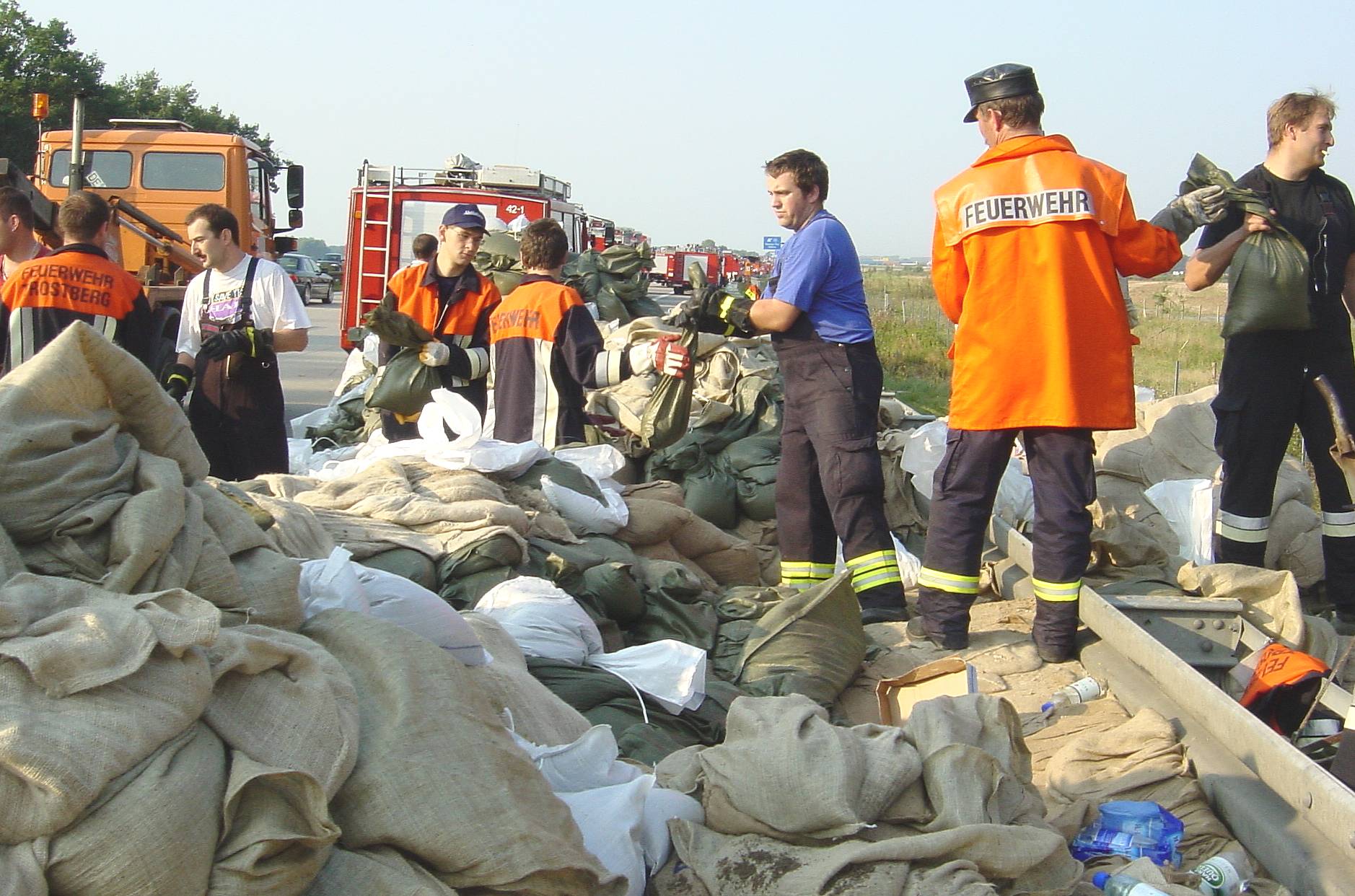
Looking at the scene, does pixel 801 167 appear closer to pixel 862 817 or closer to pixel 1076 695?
pixel 1076 695

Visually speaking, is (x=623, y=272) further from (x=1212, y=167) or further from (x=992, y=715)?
(x=992, y=715)

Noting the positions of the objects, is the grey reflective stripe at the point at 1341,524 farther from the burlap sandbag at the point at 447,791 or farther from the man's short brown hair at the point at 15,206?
the man's short brown hair at the point at 15,206

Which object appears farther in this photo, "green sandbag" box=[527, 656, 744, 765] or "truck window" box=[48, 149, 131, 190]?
"truck window" box=[48, 149, 131, 190]

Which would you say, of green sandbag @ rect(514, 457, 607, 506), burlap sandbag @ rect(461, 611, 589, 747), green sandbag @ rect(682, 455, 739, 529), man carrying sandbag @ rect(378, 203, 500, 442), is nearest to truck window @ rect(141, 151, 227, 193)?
man carrying sandbag @ rect(378, 203, 500, 442)

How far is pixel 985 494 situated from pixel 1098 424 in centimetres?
47

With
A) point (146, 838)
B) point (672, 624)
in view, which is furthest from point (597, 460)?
point (146, 838)

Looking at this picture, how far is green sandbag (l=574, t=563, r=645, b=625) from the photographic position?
429 cm

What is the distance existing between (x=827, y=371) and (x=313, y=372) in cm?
1243

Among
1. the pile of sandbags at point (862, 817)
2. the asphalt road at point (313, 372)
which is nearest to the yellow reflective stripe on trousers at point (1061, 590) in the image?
the pile of sandbags at point (862, 817)

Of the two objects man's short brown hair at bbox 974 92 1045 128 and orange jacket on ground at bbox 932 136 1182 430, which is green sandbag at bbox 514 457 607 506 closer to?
orange jacket on ground at bbox 932 136 1182 430

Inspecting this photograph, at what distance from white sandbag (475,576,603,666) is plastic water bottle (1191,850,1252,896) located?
5.69 feet

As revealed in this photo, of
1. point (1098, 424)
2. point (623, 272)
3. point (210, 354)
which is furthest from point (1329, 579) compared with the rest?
point (623, 272)

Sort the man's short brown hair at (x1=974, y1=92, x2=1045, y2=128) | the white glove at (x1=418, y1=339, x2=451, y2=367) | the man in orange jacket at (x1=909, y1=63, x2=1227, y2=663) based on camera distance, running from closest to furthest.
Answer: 1. the man in orange jacket at (x1=909, y1=63, x2=1227, y2=663)
2. the man's short brown hair at (x1=974, y1=92, x2=1045, y2=128)
3. the white glove at (x1=418, y1=339, x2=451, y2=367)

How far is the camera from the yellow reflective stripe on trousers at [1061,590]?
4.34 m
